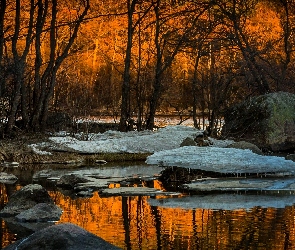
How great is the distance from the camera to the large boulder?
61.2 ft

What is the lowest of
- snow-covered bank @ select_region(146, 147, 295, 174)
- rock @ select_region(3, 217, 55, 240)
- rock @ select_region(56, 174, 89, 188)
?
rock @ select_region(3, 217, 55, 240)

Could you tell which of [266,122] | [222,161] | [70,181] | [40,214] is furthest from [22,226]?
[266,122]

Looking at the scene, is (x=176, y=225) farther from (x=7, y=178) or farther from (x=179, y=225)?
(x=7, y=178)

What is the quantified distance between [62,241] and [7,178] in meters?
7.03

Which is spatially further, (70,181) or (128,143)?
(128,143)

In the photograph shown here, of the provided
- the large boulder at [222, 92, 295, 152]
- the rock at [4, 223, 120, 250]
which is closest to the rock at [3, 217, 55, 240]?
the rock at [4, 223, 120, 250]

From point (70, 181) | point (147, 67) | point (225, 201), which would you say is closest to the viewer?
point (225, 201)

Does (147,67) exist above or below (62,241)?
above

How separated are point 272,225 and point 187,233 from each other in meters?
1.01

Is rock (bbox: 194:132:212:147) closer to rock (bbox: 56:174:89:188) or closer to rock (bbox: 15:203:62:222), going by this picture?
rock (bbox: 56:174:89:188)

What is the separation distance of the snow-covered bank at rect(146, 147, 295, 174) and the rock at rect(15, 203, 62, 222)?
11.6ft

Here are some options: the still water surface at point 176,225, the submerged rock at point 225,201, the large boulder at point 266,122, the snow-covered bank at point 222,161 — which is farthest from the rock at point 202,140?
the still water surface at point 176,225

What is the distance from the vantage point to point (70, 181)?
11609 mm

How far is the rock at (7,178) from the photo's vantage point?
1223 centimetres
